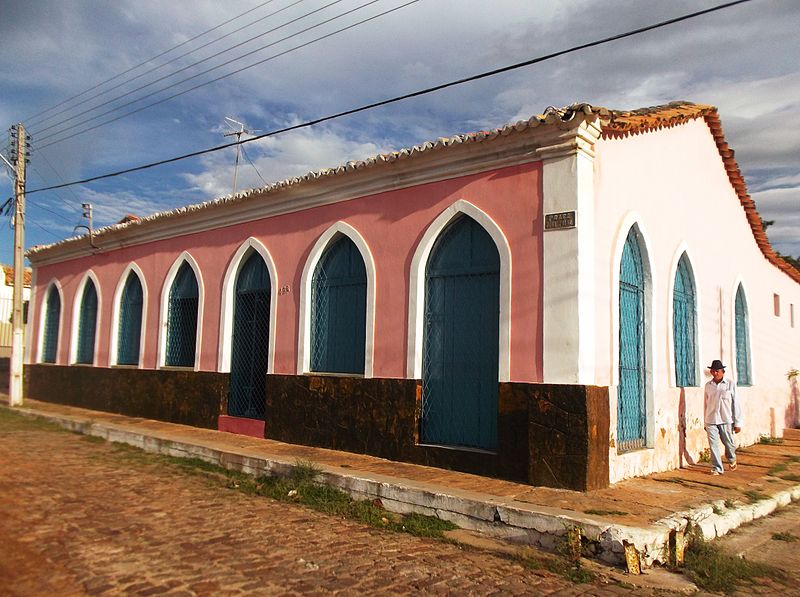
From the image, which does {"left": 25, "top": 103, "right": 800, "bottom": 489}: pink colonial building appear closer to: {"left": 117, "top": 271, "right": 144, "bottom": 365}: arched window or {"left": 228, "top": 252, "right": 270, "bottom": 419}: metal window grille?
{"left": 228, "top": 252, "right": 270, "bottom": 419}: metal window grille

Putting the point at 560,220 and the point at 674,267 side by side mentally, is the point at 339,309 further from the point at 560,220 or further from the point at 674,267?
the point at 674,267

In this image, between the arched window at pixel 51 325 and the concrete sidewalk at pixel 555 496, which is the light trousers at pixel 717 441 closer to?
the concrete sidewalk at pixel 555 496

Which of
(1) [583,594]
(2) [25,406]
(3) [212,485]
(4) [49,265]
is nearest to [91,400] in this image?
(2) [25,406]

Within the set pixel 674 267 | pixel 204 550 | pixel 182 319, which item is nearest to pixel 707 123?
pixel 674 267

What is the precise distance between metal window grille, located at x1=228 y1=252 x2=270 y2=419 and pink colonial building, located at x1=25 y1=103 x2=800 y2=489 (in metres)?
0.04

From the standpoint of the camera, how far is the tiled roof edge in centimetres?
742

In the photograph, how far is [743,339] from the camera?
1183 centimetres

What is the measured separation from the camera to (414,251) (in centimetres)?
832

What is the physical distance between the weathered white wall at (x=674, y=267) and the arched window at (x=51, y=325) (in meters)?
14.2

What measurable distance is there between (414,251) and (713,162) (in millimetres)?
5485

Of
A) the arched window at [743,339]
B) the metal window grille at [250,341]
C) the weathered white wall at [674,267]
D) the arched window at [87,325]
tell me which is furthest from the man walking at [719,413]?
the arched window at [87,325]

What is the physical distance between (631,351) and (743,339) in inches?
204

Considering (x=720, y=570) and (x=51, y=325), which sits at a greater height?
(x=51, y=325)

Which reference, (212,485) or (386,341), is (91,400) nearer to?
(212,485)
